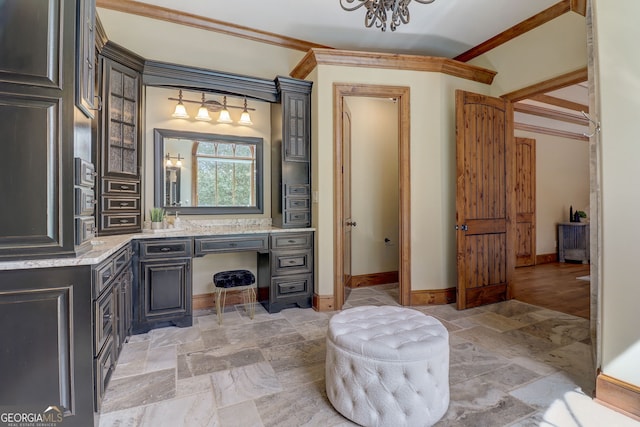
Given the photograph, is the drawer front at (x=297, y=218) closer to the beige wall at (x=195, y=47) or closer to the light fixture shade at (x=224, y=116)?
the light fixture shade at (x=224, y=116)

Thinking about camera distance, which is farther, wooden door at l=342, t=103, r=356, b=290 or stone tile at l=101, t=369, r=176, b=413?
wooden door at l=342, t=103, r=356, b=290

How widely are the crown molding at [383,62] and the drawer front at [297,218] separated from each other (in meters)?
1.71

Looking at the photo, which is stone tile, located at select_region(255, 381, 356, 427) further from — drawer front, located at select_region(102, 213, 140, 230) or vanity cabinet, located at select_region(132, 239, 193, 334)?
drawer front, located at select_region(102, 213, 140, 230)

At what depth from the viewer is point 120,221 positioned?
2.96 metres

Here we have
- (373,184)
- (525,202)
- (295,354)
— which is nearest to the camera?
(295,354)

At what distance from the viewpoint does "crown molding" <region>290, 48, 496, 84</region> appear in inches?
138

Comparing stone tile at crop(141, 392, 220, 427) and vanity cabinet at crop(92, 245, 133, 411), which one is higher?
vanity cabinet at crop(92, 245, 133, 411)

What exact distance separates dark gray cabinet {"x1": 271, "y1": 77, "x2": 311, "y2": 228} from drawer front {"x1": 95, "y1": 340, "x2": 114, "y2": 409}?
2.03 meters

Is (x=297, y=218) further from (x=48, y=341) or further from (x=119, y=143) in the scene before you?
(x=48, y=341)

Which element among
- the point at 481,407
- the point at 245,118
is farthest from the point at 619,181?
the point at 245,118

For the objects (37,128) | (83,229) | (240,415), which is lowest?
(240,415)

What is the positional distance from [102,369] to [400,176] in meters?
3.24

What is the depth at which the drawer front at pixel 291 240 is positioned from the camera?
3479 mm

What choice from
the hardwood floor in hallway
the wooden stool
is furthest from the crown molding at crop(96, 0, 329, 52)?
the hardwood floor in hallway
